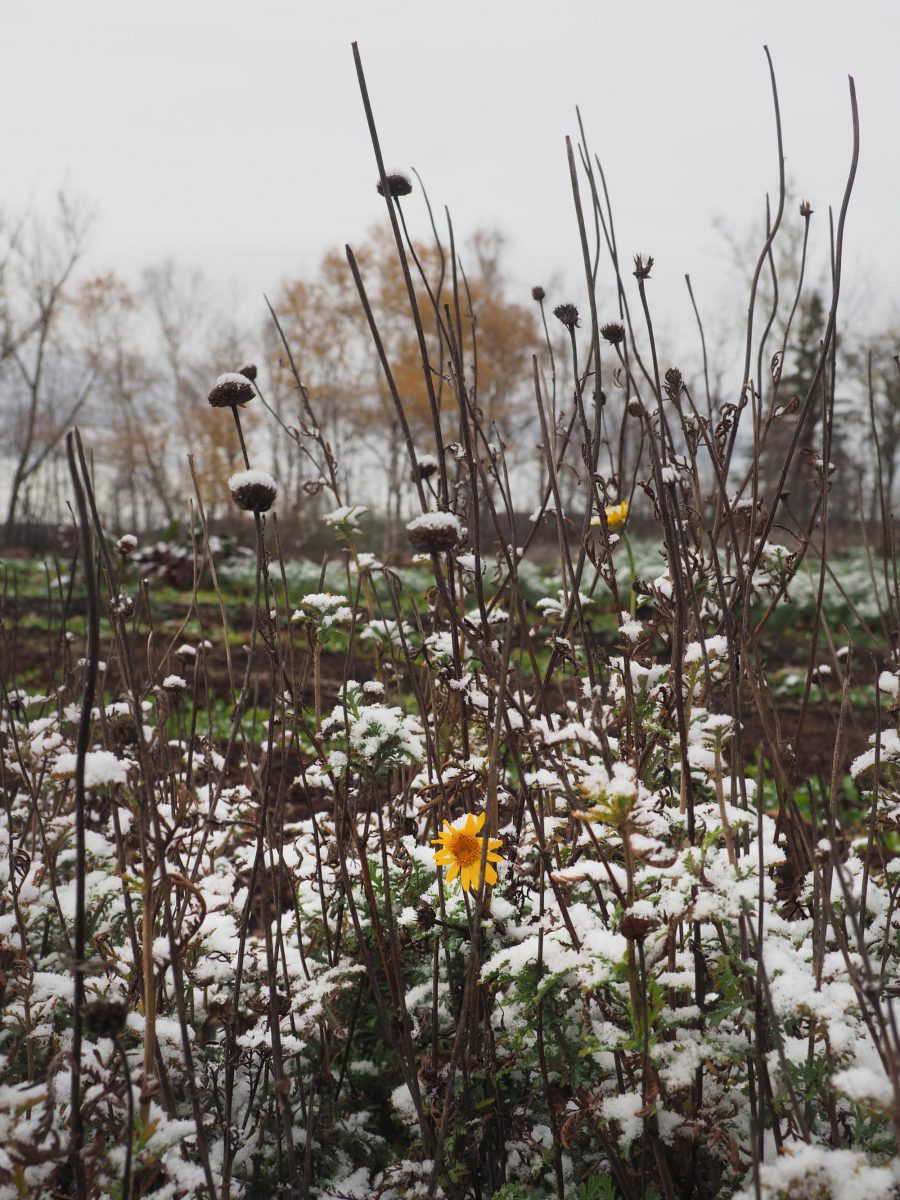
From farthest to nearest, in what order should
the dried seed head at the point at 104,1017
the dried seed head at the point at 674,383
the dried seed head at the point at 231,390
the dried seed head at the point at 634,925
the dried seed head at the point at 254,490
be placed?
the dried seed head at the point at 674,383 < the dried seed head at the point at 231,390 < the dried seed head at the point at 254,490 < the dried seed head at the point at 634,925 < the dried seed head at the point at 104,1017

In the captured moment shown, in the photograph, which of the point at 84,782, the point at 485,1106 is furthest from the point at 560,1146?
the point at 84,782

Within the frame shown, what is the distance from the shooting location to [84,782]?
2.68ft

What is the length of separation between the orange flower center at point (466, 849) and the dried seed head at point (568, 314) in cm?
88

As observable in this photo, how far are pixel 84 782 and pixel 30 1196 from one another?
43 cm

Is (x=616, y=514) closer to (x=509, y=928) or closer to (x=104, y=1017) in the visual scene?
(x=509, y=928)

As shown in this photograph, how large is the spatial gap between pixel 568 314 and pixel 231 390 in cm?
62

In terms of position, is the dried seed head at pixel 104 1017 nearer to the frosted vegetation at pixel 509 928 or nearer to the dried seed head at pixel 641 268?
the frosted vegetation at pixel 509 928

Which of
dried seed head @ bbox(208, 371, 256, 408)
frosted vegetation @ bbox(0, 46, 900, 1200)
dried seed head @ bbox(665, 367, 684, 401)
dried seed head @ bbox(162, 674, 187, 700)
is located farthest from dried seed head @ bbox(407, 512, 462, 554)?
dried seed head @ bbox(162, 674, 187, 700)

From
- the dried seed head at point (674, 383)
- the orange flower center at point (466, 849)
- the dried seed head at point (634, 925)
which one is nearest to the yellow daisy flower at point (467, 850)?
the orange flower center at point (466, 849)

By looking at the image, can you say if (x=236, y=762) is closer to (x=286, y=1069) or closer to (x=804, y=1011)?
(x=286, y=1069)

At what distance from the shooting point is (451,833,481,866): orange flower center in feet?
4.01

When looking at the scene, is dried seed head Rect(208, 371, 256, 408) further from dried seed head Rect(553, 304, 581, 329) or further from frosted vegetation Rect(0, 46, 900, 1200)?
dried seed head Rect(553, 304, 581, 329)

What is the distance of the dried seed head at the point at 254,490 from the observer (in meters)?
0.98

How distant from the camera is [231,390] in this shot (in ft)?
3.73
